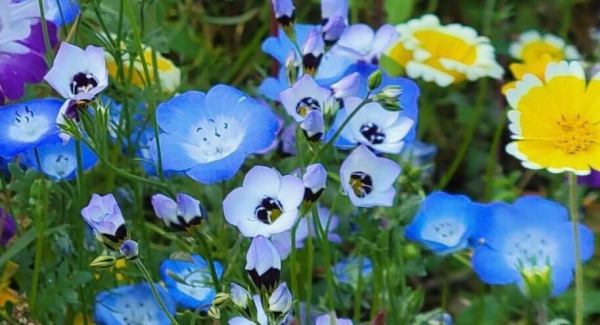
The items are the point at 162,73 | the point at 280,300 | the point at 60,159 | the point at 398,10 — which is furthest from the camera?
the point at 398,10

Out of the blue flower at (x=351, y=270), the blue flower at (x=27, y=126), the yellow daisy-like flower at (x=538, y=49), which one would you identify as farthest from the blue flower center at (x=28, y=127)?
the yellow daisy-like flower at (x=538, y=49)

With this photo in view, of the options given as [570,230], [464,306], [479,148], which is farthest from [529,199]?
[479,148]

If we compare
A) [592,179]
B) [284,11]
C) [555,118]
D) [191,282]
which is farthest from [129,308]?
[592,179]

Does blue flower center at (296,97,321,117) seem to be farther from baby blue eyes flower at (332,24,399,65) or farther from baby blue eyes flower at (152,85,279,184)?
baby blue eyes flower at (332,24,399,65)

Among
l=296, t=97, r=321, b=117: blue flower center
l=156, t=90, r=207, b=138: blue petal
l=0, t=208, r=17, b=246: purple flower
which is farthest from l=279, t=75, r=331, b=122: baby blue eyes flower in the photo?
l=0, t=208, r=17, b=246: purple flower

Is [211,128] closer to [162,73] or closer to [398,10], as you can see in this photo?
[162,73]
